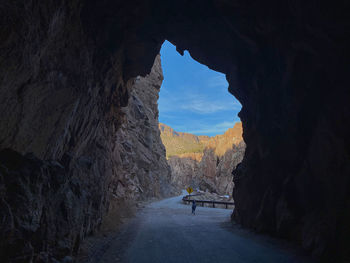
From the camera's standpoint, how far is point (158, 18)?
13.8 metres

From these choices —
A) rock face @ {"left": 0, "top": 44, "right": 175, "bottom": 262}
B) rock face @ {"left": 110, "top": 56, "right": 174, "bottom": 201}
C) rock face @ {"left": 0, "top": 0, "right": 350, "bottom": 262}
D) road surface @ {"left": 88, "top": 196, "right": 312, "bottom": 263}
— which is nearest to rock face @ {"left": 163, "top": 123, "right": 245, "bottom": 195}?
rock face @ {"left": 110, "top": 56, "right": 174, "bottom": 201}

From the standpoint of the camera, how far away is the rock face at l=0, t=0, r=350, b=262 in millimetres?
6074

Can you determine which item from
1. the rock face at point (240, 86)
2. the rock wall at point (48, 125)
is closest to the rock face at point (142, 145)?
the rock face at point (240, 86)

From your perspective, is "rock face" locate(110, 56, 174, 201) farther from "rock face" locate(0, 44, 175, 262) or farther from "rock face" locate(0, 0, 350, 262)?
"rock face" locate(0, 0, 350, 262)

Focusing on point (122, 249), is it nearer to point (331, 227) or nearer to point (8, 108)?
point (8, 108)

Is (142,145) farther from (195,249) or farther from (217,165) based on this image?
(217,165)

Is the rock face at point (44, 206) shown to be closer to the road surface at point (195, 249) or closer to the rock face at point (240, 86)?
the rock face at point (240, 86)

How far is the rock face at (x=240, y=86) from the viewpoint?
19.9 feet

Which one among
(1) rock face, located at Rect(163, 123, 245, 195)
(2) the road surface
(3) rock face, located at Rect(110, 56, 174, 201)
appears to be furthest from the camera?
(1) rock face, located at Rect(163, 123, 245, 195)

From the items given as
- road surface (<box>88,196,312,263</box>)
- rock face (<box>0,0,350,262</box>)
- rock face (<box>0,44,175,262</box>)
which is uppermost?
rock face (<box>0,0,350,262</box>)

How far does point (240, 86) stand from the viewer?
16.1 meters

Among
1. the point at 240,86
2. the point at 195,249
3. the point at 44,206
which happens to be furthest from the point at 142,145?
the point at 44,206

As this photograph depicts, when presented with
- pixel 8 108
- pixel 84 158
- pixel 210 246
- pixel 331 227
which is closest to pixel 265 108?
pixel 331 227

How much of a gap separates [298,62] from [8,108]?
36.9 feet
